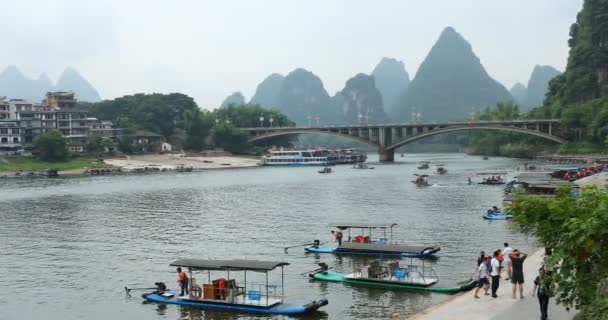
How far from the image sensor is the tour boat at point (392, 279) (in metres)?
29.6

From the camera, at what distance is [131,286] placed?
3362 centimetres

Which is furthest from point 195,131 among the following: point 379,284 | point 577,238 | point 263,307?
point 577,238

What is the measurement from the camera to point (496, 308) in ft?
77.3

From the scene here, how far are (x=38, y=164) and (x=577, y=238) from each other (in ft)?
444

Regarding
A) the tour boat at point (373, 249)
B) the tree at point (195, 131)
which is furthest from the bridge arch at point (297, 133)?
the tour boat at point (373, 249)

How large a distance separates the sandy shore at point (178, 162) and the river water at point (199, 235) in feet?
152

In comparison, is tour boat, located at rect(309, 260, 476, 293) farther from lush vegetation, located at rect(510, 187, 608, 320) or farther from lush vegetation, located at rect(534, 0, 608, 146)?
lush vegetation, located at rect(534, 0, 608, 146)

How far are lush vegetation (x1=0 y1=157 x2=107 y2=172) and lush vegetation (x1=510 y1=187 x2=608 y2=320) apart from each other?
422ft

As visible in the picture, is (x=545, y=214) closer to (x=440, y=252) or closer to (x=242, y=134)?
(x=440, y=252)

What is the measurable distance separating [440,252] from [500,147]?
473 feet

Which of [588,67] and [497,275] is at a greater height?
[588,67]

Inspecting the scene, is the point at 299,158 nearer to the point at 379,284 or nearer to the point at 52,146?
the point at 52,146

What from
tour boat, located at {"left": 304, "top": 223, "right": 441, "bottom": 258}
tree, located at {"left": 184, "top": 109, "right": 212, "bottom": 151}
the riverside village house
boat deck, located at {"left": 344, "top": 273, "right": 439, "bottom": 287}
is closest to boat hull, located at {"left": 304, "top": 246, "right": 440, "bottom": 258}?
tour boat, located at {"left": 304, "top": 223, "right": 441, "bottom": 258}

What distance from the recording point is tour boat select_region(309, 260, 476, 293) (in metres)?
29.6
